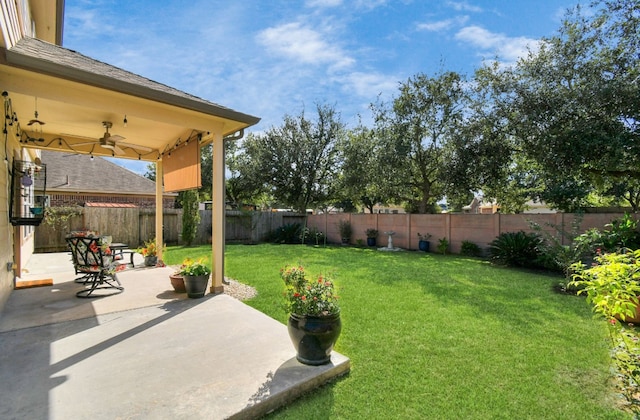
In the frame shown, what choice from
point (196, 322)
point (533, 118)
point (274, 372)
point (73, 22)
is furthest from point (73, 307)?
point (533, 118)

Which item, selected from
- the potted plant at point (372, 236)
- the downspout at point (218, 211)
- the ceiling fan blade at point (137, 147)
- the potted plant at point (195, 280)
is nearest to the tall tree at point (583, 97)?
A: the potted plant at point (372, 236)

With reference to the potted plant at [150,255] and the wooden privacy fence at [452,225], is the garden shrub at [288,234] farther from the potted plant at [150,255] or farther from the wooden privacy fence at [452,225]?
the potted plant at [150,255]

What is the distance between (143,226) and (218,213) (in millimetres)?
9371

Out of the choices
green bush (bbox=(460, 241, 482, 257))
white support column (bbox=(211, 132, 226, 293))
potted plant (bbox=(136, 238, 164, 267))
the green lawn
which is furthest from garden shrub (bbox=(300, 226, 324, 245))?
white support column (bbox=(211, 132, 226, 293))

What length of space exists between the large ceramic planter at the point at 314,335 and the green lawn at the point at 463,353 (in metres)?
0.28

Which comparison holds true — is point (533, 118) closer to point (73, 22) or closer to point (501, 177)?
point (501, 177)

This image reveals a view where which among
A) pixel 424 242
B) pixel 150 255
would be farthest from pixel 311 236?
pixel 150 255

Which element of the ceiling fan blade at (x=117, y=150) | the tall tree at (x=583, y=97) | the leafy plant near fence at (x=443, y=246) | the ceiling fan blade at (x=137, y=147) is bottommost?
the leafy plant near fence at (x=443, y=246)

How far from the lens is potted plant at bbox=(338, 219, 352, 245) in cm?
1458

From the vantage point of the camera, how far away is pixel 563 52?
27.9 feet

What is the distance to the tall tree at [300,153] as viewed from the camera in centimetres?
1772

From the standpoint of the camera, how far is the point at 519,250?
26.8 feet

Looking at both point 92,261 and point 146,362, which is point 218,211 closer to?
point 92,261

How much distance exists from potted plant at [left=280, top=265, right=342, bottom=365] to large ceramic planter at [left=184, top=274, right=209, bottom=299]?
2608mm
